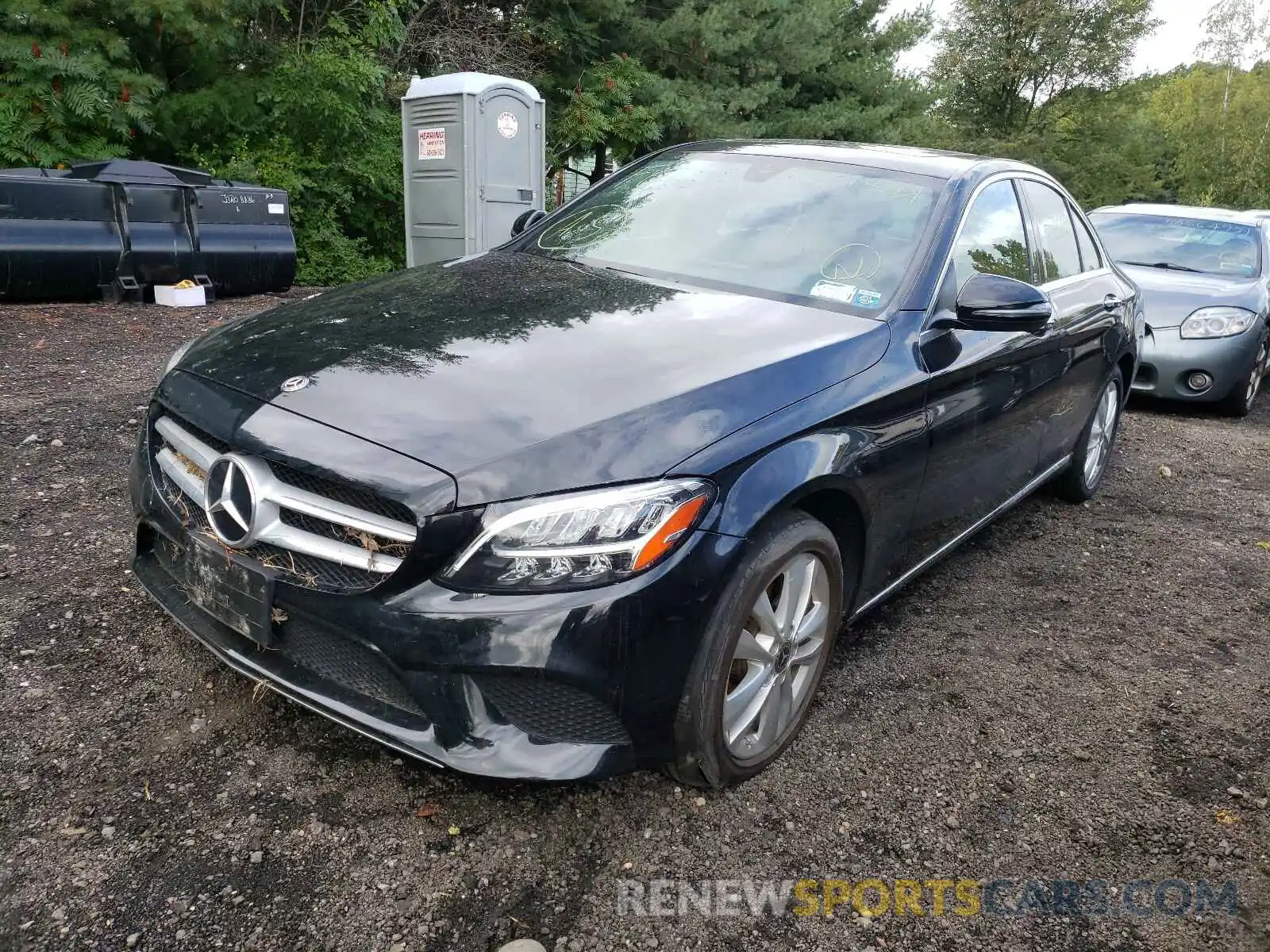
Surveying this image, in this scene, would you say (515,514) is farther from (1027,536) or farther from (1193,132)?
(1193,132)

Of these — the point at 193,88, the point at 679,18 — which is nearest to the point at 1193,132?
the point at 679,18

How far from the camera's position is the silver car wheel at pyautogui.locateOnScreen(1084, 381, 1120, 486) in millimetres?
4777

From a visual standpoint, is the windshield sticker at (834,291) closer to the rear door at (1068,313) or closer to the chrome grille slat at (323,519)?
the rear door at (1068,313)

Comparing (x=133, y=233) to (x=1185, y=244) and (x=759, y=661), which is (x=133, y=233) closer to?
(x=759, y=661)

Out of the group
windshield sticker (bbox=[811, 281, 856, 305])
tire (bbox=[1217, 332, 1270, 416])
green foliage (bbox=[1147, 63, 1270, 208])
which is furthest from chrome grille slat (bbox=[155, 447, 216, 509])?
green foliage (bbox=[1147, 63, 1270, 208])

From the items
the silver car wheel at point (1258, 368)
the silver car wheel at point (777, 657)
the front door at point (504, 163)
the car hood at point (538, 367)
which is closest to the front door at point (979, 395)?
the car hood at point (538, 367)

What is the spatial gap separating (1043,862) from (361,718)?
164 centimetres

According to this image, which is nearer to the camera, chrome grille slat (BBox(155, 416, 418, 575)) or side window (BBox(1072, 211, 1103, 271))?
chrome grille slat (BBox(155, 416, 418, 575))

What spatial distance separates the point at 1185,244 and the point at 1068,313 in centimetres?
527

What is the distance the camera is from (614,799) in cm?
238

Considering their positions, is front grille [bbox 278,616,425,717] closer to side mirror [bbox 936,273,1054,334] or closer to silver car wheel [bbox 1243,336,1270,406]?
side mirror [bbox 936,273,1054,334]

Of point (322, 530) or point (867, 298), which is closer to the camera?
point (322, 530)

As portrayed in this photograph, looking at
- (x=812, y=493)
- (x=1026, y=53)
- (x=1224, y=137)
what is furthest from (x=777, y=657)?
(x=1224, y=137)

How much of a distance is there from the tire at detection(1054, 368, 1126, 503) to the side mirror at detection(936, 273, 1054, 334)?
1.86 metres
